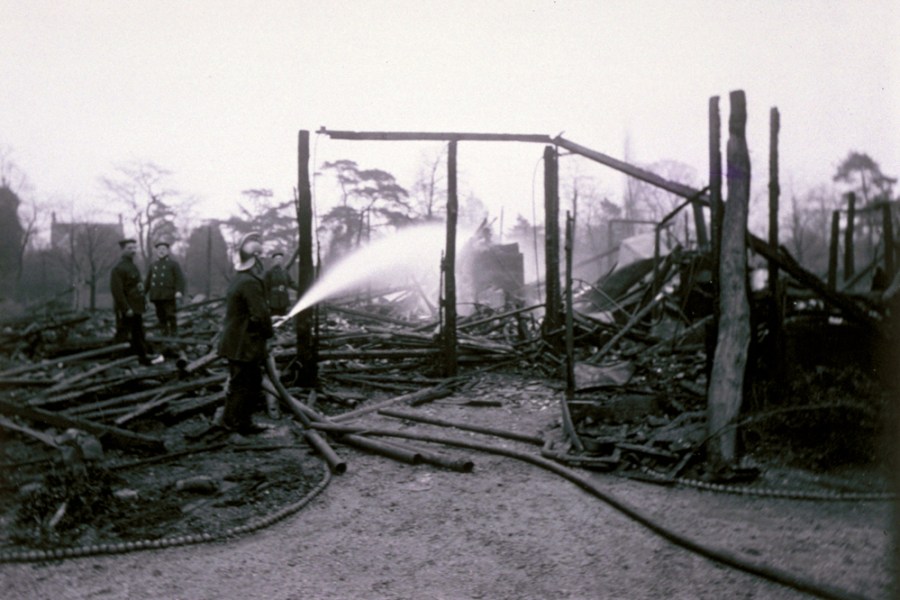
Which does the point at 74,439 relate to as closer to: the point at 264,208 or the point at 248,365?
the point at 248,365

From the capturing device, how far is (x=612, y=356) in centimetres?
1079

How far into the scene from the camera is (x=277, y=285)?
44.7 feet

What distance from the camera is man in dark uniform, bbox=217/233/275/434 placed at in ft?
22.6

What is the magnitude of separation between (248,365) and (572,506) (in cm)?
393

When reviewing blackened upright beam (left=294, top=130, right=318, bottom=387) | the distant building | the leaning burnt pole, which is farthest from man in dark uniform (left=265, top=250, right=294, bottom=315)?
the distant building

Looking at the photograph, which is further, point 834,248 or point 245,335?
point 834,248

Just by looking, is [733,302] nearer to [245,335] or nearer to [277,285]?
[245,335]

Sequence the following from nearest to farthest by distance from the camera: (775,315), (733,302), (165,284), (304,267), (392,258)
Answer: (733,302) → (775,315) → (304,267) → (165,284) → (392,258)

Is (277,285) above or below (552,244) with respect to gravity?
below

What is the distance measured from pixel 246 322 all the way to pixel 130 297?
515 centimetres

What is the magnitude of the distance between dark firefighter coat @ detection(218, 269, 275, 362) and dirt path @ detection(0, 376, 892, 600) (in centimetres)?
213

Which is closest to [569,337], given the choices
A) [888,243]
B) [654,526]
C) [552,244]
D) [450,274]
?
[450,274]

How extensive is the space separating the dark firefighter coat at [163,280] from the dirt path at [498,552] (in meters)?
8.49

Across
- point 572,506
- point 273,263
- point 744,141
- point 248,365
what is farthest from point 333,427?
point 273,263
